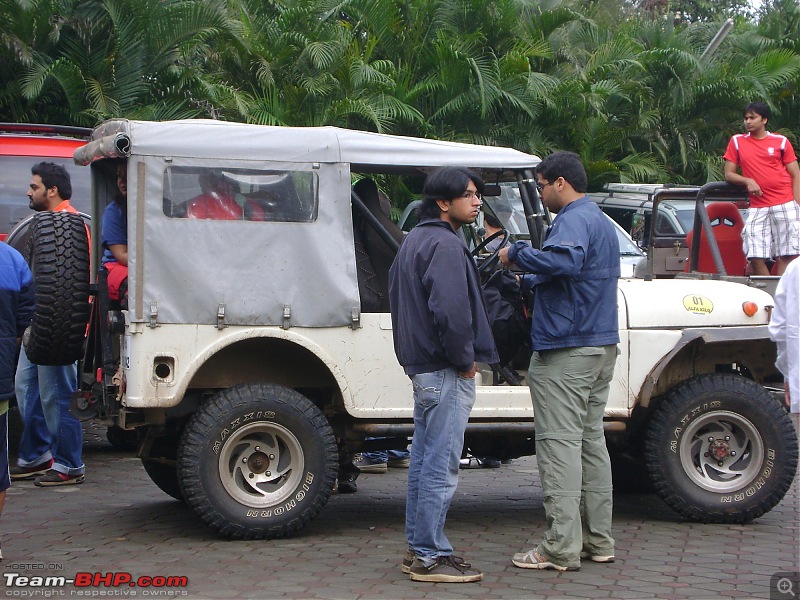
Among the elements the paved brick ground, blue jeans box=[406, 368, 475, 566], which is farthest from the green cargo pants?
blue jeans box=[406, 368, 475, 566]

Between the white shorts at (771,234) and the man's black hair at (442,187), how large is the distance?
371 cm

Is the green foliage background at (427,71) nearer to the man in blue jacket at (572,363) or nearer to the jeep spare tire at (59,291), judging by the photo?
the jeep spare tire at (59,291)

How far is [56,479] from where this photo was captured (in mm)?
7922

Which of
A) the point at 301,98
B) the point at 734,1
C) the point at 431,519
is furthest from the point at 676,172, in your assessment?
the point at 431,519

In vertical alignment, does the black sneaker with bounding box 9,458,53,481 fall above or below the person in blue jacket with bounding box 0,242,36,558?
below

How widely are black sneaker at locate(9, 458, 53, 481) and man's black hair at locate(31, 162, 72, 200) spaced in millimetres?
2038

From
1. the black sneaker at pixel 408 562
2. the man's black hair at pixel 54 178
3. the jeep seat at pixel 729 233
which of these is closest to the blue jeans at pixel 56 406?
the man's black hair at pixel 54 178

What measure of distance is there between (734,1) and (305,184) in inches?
1179

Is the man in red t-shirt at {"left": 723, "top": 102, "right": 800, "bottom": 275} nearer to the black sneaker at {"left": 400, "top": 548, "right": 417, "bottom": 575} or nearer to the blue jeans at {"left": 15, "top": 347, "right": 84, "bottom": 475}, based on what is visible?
the black sneaker at {"left": 400, "top": 548, "right": 417, "bottom": 575}

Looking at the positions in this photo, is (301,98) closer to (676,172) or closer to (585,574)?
(676,172)

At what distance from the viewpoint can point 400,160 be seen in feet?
20.7

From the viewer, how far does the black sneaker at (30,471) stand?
8.12 meters

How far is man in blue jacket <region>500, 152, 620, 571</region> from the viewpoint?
551 centimetres

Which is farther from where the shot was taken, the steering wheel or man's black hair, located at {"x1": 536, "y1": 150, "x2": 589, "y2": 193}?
the steering wheel
